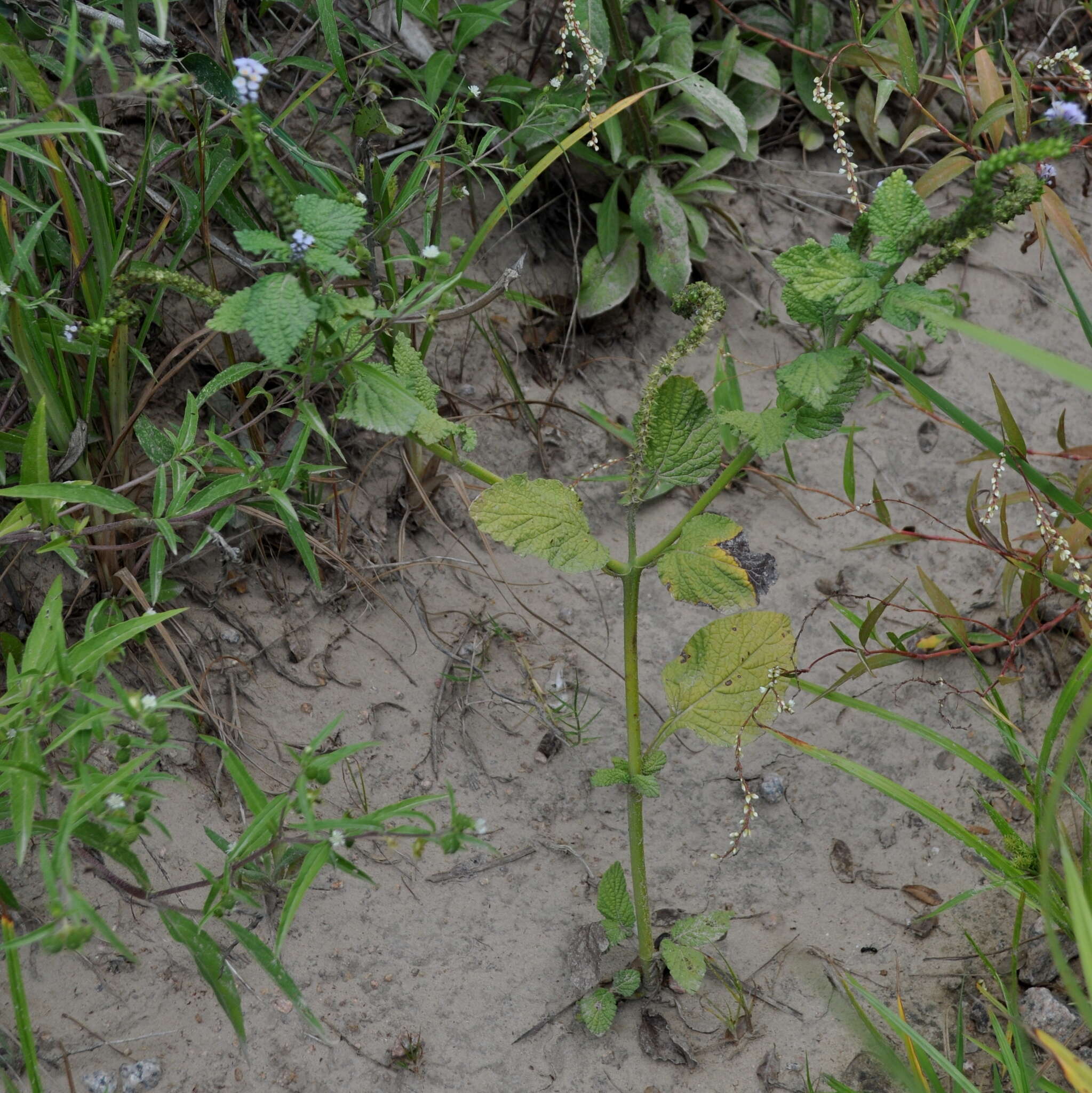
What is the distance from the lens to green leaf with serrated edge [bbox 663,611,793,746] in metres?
1.64

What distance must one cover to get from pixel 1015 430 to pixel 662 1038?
52.0 inches

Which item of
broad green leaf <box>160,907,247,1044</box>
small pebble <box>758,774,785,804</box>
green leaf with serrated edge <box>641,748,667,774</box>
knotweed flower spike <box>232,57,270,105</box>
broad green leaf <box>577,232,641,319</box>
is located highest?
knotweed flower spike <box>232,57,270,105</box>

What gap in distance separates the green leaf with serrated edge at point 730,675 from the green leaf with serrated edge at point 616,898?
280 mm

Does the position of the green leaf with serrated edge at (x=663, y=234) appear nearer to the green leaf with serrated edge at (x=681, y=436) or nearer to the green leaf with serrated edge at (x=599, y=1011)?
the green leaf with serrated edge at (x=681, y=436)

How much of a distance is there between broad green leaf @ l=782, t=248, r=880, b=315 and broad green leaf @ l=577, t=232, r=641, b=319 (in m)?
1.16

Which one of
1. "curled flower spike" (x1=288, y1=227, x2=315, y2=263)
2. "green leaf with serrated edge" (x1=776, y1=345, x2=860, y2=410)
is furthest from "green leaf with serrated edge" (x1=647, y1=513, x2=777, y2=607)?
"curled flower spike" (x1=288, y1=227, x2=315, y2=263)

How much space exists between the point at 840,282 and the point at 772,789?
1101mm

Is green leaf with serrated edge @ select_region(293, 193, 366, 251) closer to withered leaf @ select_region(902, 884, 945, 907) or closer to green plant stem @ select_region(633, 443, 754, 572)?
green plant stem @ select_region(633, 443, 754, 572)

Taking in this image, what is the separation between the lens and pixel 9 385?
1.81 metres

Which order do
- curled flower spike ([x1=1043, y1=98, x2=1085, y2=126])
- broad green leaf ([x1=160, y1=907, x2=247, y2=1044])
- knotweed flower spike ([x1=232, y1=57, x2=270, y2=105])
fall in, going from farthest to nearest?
broad green leaf ([x1=160, y1=907, x2=247, y2=1044]), curled flower spike ([x1=1043, y1=98, x2=1085, y2=126]), knotweed flower spike ([x1=232, y1=57, x2=270, y2=105])

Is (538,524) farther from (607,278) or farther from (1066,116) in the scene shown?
(607,278)

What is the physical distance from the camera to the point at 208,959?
1.32 metres

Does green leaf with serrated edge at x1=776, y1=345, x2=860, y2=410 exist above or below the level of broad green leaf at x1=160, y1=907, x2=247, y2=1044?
above

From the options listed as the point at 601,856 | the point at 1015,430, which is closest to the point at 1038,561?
the point at 1015,430
